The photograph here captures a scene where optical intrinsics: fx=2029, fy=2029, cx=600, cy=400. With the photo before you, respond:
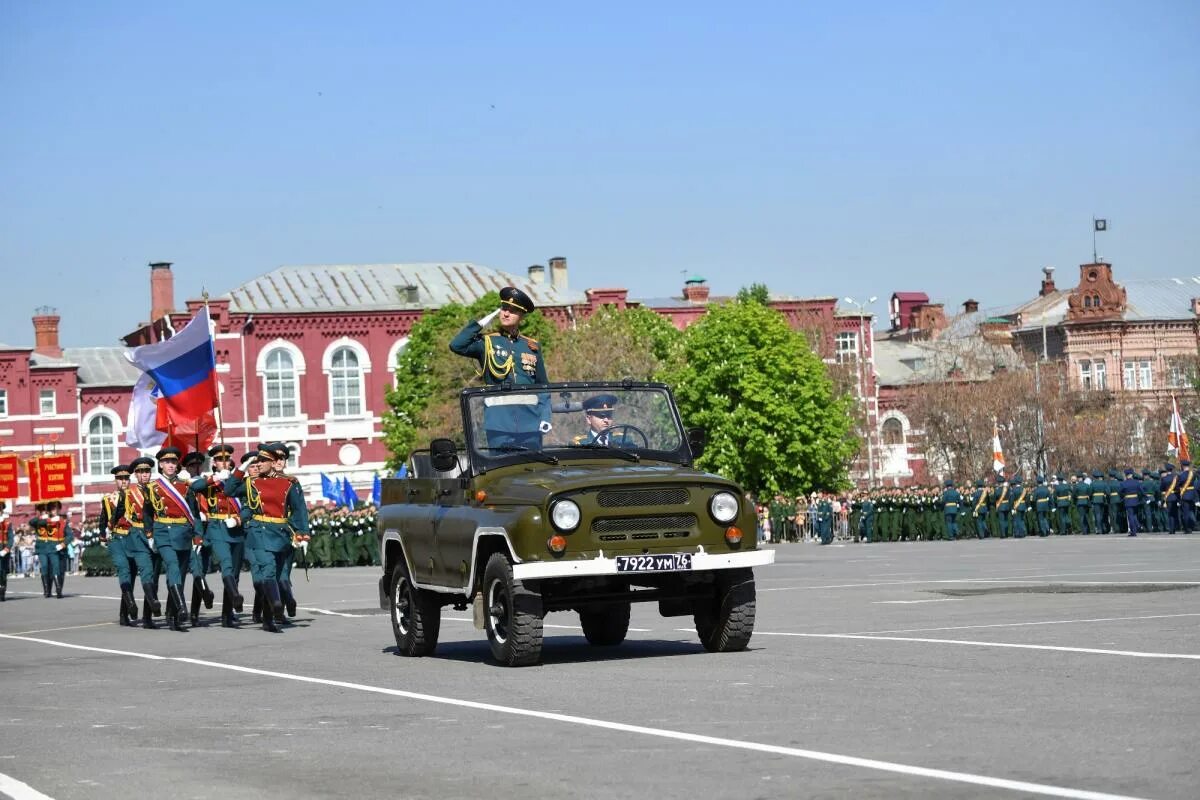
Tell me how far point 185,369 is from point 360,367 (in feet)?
220

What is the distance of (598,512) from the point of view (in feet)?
46.8

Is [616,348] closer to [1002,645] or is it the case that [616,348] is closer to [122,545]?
[122,545]

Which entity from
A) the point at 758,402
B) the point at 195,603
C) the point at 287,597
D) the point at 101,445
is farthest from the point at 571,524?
the point at 101,445

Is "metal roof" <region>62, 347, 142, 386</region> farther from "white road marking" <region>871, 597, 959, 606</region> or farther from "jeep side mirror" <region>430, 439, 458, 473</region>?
"jeep side mirror" <region>430, 439, 458, 473</region>

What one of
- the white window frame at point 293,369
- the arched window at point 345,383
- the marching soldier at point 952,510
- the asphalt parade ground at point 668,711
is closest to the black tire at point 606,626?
the asphalt parade ground at point 668,711

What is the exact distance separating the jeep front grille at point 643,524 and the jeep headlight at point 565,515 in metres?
0.15

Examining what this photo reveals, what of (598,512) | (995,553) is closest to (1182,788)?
(598,512)

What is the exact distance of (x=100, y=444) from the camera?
106 meters

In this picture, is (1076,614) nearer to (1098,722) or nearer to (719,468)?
(1098,722)

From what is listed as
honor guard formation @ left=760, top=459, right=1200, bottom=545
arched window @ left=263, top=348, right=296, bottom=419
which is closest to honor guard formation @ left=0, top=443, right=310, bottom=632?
honor guard formation @ left=760, top=459, right=1200, bottom=545

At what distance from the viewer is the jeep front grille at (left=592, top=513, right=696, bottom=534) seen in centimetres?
1427

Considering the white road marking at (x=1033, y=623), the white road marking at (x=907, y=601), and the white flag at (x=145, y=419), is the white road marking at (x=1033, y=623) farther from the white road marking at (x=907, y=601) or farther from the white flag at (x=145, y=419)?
the white flag at (x=145, y=419)

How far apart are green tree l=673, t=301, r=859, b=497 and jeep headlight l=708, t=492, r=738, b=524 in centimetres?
6596

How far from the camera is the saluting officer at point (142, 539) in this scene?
1008 inches
